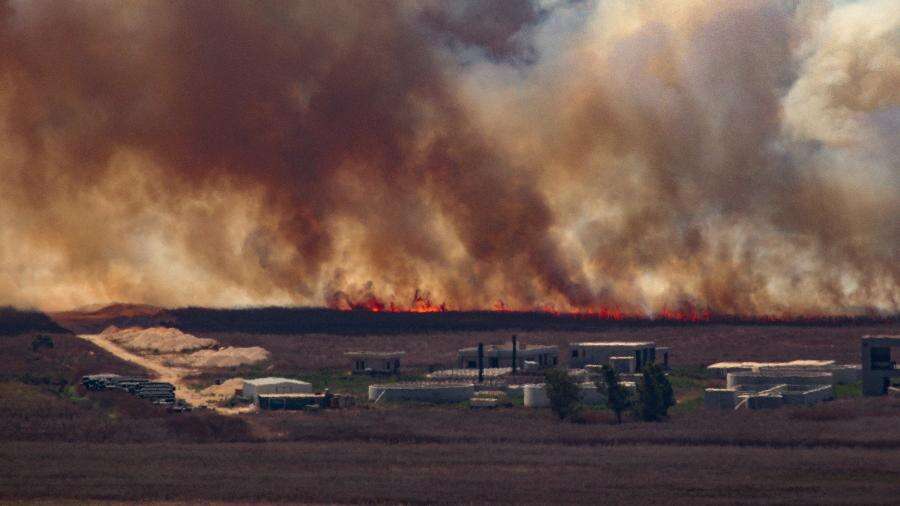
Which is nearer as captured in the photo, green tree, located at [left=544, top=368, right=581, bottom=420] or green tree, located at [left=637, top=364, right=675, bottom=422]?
green tree, located at [left=637, top=364, right=675, bottom=422]

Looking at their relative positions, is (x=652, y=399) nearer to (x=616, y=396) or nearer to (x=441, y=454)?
(x=616, y=396)

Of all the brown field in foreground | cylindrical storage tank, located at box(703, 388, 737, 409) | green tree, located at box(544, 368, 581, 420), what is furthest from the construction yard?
cylindrical storage tank, located at box(703, 388, 737, 409)

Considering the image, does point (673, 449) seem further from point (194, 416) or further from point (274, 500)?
point (194, 416)

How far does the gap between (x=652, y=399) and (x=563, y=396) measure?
30.6 feet

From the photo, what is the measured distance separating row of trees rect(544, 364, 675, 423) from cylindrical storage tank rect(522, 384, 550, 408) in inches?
311

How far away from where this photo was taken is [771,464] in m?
147

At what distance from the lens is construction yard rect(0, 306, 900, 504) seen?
13600cm

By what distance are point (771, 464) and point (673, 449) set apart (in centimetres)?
1124

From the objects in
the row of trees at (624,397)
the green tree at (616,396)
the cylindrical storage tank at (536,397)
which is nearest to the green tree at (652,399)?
the row of trees at (624,397)

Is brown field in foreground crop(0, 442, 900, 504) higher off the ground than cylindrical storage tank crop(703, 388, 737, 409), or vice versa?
cylindrical storage tank crop(703, 388, 737, 409)

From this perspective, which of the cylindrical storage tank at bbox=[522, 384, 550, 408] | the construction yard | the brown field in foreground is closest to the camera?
the brown field in foreground

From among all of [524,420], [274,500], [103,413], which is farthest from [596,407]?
[274,500]

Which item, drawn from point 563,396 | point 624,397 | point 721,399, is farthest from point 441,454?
point 721,399

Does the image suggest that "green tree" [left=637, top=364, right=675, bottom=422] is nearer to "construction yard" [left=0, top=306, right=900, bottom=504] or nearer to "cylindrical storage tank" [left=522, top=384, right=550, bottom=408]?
"construction yard" [left=0, top=306, right=900, bottom=504]
